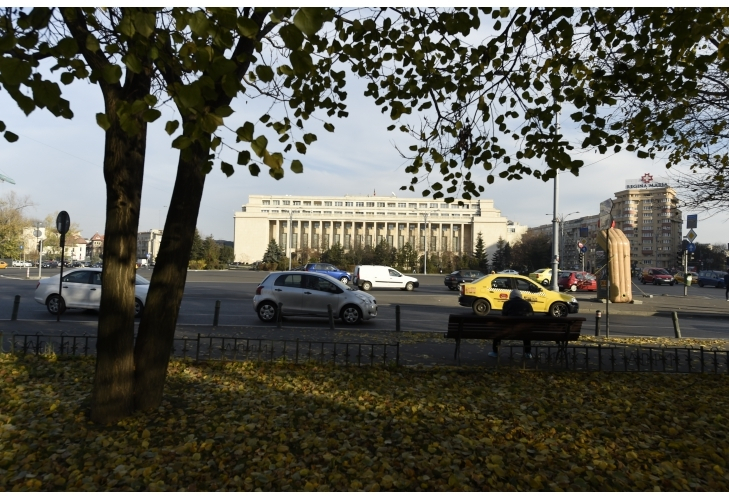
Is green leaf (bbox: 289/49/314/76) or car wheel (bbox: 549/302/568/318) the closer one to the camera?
green leaf (bbox: 289/49/314/76)

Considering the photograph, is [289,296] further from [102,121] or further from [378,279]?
[378,279]

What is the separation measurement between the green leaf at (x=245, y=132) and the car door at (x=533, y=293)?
16.6 metres

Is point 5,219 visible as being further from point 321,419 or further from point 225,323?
point 321,419

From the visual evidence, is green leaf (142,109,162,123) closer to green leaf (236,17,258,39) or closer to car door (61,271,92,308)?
green leaf (236,17,258,39)

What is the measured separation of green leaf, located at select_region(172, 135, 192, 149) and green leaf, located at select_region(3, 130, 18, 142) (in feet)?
3.82

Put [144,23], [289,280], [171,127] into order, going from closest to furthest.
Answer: [144,23], [171,127], [289,280]

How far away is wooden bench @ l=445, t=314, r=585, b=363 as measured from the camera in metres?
8.30

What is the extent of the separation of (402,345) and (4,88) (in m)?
8.53

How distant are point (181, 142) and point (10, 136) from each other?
1260 millimetres

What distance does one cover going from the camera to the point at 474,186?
290 inches

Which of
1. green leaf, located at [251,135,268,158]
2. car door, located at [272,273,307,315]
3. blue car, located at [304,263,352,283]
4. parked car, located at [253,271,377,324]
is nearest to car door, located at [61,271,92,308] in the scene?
parked car, located at [253,271,377,324]

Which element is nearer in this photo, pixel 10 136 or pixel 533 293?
pixel 10 136

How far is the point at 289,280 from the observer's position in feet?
50.0

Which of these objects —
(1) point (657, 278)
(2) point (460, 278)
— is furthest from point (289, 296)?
(1) point (657, 278)
